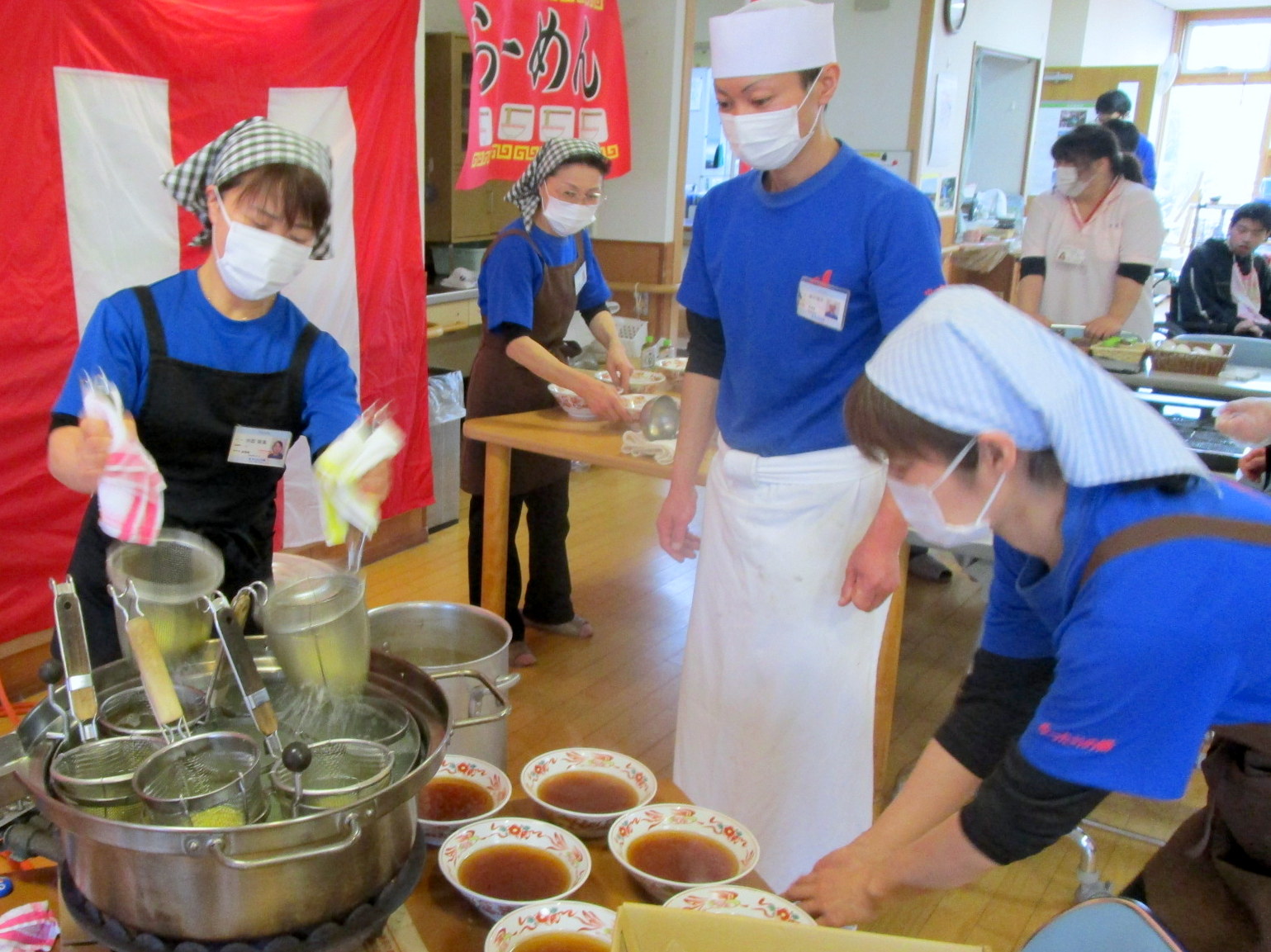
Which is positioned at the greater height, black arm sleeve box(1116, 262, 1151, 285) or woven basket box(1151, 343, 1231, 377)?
black arm sleeve box(1116, 262, 1151, 285)

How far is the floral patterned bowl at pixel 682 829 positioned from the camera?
1100 millimetres

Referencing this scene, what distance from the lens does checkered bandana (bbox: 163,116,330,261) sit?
144 centimetres

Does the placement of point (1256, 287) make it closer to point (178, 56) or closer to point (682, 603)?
point (682, 603)

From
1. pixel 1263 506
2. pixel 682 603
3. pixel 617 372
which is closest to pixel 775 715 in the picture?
pixel 1263 506

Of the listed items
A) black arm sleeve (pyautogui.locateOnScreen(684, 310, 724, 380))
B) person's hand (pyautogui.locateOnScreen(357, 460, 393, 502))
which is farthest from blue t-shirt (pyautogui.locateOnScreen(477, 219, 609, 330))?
person's hand (pyautogui.locateOnScreen(357, 460, 393, 502))

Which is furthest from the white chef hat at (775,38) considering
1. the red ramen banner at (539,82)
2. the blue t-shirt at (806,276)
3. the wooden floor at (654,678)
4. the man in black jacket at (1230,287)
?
the man in black jacket at (1230,287)

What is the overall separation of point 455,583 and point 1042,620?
282 cm

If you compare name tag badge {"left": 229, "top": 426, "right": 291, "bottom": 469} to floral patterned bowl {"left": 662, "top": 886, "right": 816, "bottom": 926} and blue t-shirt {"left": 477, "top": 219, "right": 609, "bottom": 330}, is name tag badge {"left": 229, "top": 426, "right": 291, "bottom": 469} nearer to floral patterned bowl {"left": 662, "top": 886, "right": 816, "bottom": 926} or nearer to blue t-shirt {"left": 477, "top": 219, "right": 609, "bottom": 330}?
floral patterned bowl {"left": 662, "top": 886, "right": 816, "bottom": 926}

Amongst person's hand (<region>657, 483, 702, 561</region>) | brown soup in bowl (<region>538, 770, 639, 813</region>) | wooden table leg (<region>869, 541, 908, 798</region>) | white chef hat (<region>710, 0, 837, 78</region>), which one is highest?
white chef hat (<region>710, 0, 837, 78</region>)

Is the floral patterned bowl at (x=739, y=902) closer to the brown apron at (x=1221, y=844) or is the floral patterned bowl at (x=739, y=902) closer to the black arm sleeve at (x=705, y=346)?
the brown apron at (x=1221, y=844)

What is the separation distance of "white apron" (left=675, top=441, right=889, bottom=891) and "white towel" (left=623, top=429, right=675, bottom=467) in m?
0.40

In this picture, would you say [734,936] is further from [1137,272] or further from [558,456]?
[1137,272]

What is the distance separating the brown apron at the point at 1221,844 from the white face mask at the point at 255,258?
1.14 meters

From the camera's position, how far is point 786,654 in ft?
6.20
